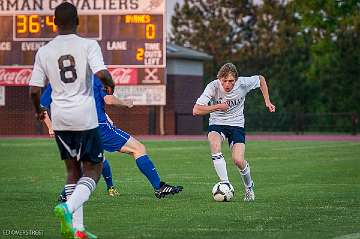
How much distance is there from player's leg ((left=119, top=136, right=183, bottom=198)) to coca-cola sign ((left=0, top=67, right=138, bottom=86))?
24.2 m

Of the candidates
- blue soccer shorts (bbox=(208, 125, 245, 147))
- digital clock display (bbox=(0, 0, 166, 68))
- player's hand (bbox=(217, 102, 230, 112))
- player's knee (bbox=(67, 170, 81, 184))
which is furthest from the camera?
digital clock display (bbox=(0, 0, 166, 68))

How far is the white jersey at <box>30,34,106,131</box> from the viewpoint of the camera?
9531mm

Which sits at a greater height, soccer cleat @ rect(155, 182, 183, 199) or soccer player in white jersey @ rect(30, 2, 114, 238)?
soccer player in white jersey @ rect(30, 2, 114, 238)

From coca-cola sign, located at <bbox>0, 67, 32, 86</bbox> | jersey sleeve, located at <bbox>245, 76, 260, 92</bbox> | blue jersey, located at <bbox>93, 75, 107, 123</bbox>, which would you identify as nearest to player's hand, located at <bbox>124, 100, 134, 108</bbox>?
blue jersey, located at <bbox>93, 75, 107, 123</bbox>

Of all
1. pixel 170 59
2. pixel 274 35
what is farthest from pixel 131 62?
pixel 274 35

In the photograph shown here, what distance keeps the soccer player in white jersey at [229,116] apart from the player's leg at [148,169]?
2.27ft

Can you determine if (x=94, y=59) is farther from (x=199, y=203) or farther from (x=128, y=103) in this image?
(x=199, y=203)

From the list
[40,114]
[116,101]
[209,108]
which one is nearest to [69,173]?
[40,114]

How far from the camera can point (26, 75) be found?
4069 centimetres

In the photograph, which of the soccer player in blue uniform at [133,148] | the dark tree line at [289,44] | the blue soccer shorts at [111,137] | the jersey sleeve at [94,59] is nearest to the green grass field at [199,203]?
the soccer player in blue uniform at [133,148]

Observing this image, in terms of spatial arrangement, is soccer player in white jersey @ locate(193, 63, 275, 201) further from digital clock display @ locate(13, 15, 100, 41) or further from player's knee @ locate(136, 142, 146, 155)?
digital clock display @ locate(13, 15, 100, 41)

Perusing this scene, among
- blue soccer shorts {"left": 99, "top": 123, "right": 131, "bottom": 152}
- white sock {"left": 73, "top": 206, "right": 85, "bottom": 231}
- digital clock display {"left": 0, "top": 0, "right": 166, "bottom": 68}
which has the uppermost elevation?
digital clock display {"left": 0, "top": 0, "right": 166, "bottom": 68}

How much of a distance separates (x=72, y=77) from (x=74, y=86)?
0.08m

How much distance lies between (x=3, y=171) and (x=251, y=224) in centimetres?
1165
